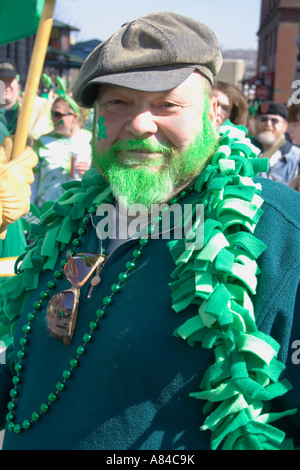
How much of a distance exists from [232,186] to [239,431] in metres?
0.57

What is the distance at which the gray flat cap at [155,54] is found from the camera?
4.71ft

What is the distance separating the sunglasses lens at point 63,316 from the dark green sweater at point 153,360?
0.09ft

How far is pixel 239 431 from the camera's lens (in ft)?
4.29

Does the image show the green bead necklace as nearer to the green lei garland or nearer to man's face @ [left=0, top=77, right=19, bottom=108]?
the green lei garland

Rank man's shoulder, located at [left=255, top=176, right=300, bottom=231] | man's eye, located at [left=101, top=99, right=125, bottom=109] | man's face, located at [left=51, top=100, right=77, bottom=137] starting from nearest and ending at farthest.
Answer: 1. man's shoulder, located at [left=255, top=176, right=300, bottom=231]
2. man's eye, located at [left=101, top=99, right=125, bottom=109]
3. man's face, located at [left=51, top=100, right=77, bottom=137]

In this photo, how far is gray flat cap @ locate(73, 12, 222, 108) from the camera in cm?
144

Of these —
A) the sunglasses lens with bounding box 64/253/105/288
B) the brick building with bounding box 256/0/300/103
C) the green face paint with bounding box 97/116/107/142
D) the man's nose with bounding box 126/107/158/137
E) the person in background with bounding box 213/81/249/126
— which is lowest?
the brick building with bounding box 256/0/300/103

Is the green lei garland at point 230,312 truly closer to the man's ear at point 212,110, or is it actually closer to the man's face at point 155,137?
the man's face at point 155,137

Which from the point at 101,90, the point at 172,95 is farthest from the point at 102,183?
the point at 172,95

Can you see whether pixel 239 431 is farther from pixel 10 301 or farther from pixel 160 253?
pixel 10 301

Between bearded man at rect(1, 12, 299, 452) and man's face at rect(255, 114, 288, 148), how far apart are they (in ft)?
13.7

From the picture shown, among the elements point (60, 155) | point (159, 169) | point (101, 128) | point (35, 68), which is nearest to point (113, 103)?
point (101, 128)

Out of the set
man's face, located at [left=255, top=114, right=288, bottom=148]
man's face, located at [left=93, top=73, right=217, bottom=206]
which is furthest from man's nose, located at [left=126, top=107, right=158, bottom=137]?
man's face, located at [left=255, top=114, right=288, bottom=148]

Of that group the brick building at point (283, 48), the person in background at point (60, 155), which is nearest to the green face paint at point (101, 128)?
the person in background at point (60, 155)
